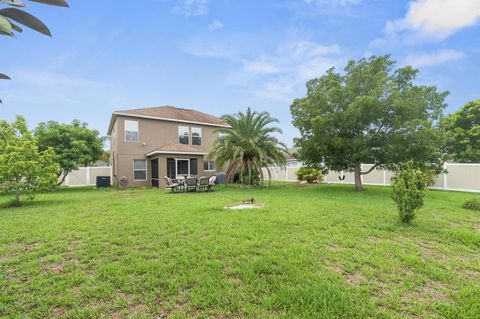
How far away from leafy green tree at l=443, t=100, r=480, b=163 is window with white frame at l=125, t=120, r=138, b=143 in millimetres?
26983

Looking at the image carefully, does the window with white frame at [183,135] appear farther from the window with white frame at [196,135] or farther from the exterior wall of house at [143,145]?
→ the window with white frame at [196,135]

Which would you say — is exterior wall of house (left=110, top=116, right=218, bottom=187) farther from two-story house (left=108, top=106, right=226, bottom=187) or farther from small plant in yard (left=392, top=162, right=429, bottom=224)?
small plant in yard (left=392, top=162, right=429, bottom=224)

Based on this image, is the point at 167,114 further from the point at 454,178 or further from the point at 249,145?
the point at 454,178

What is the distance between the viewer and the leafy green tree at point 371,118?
10.6 meters

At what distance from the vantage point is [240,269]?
3342 millimetres

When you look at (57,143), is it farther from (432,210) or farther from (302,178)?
(432,210)

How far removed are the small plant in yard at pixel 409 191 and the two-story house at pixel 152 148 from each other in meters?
12.8

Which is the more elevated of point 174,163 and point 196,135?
point 196,135

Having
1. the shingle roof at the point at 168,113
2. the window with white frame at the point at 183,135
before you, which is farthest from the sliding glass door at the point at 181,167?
the shingle roof at the point at 168,113

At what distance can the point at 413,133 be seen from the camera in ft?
34.6

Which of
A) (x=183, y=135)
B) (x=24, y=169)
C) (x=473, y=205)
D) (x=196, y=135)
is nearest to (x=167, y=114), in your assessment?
(x=183, y=135)

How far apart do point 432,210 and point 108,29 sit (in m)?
10.2

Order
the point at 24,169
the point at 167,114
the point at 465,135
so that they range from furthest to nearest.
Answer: the point at 465,135
the point at 167,114
the point at 24,169

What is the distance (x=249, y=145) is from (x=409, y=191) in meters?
10.1
